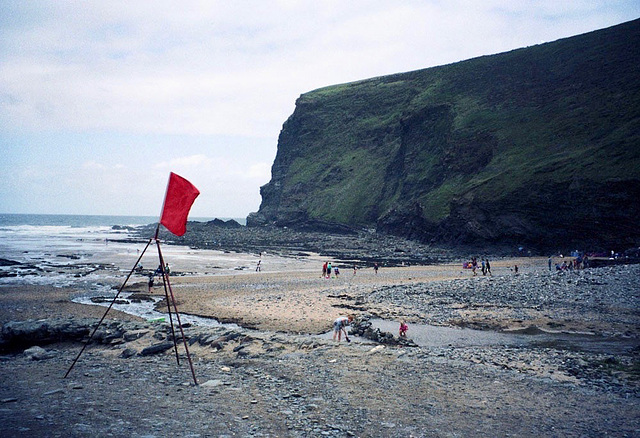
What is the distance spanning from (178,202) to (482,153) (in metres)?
82.3

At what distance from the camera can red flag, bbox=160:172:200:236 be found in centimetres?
1139

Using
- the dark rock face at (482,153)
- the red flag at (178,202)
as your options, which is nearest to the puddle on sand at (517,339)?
the red flag at (178,202)

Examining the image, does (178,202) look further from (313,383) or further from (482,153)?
(482,153)

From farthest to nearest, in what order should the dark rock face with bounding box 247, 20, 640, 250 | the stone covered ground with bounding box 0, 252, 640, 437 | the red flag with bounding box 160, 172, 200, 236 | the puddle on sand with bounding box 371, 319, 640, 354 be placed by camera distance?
the dark rock face with bounding box 247, 20, 640, 250
the puddle on sand with bounding box 371, 319, 640, 354
the red flag with bounding box 160, 172, 200, 236
the stone covered ground with bounding box 0, 252, 640, 437

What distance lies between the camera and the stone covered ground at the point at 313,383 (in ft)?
30.6

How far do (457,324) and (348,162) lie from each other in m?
102

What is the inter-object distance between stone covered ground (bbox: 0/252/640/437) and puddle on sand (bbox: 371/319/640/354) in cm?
21

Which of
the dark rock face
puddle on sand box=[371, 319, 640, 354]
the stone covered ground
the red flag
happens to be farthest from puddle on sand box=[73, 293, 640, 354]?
the dark rock face

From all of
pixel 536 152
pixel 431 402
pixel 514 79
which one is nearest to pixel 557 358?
pixel 431 402

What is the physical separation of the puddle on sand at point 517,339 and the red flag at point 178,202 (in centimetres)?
1142

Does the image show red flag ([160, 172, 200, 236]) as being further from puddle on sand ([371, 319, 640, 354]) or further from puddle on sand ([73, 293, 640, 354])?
puddle on sand ([371, 319, 640, 354])

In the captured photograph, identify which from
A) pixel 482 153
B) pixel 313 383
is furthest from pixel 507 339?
pixel 482 153

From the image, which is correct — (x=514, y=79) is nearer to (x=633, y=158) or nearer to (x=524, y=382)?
(x=633, y=158)

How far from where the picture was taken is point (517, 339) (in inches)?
755
